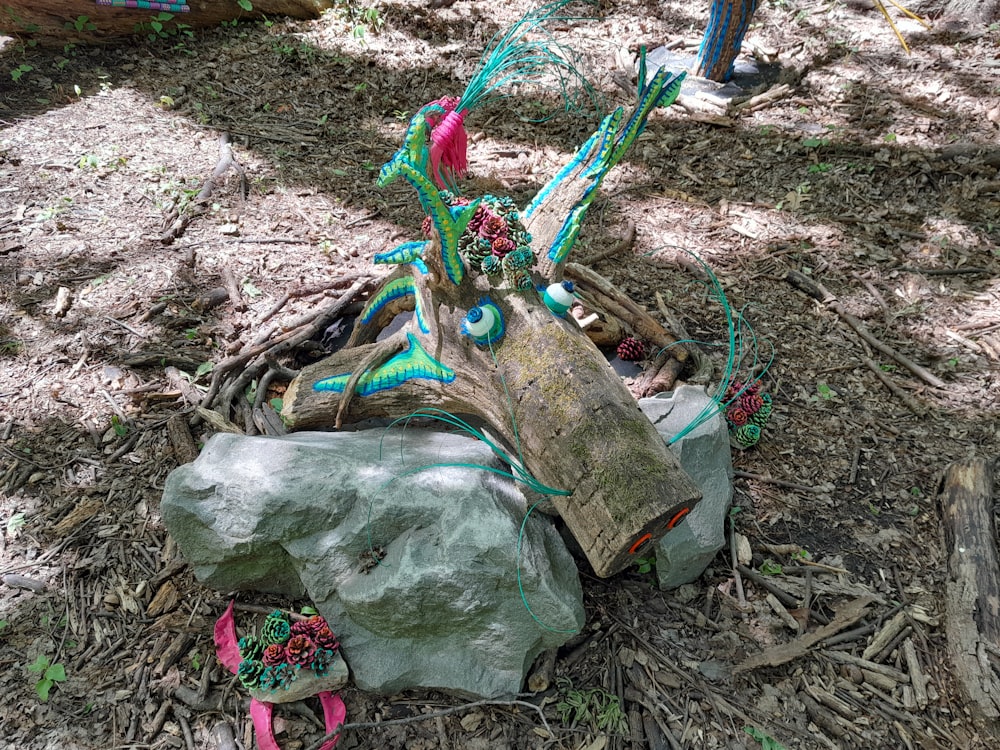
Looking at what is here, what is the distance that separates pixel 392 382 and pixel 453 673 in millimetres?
1248

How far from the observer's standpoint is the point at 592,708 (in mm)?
2471

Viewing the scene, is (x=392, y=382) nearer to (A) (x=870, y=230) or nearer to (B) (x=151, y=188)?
(B) (x=151, y=188)

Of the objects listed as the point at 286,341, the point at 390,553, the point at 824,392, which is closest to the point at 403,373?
the point at 390,553

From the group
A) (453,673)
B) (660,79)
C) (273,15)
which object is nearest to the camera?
(453,673)

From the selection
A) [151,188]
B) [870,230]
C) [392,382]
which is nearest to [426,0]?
[151,188]

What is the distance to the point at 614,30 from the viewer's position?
23.3ft

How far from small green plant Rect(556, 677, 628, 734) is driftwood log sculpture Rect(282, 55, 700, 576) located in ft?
1.63

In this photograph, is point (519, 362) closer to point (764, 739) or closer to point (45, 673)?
point (764, 739)

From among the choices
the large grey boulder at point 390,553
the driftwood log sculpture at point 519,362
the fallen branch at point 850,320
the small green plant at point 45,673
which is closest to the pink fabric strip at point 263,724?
the large grey boulder at point 390,553

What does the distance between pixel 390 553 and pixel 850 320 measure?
306 centimetres

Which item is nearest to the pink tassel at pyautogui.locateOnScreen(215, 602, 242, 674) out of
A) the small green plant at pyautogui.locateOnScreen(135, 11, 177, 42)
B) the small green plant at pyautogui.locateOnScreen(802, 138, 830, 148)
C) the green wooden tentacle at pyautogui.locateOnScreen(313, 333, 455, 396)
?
the green wooden tentacle at pyautogui.locateOnScreen(313, 333, 455, 396)

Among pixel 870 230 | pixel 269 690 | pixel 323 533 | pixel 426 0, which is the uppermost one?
pixel 426 0

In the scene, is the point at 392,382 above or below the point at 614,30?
below

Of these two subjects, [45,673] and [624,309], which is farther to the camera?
[624,309]
